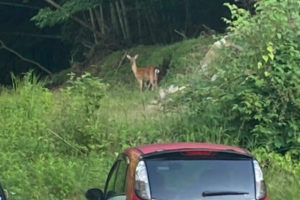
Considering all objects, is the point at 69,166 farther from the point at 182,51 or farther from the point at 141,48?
the point at 141,48

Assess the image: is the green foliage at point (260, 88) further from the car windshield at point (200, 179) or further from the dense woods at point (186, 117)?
the car windshield at point (200, 179)

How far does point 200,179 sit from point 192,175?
8cm

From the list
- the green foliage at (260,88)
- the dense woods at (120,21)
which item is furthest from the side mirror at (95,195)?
the dense woods at (120,21)

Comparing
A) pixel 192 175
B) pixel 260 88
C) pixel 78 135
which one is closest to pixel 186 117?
pixel 260 88

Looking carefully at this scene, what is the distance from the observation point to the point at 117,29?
30.1m

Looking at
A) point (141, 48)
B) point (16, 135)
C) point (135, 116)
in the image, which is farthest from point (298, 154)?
point (141, 48)

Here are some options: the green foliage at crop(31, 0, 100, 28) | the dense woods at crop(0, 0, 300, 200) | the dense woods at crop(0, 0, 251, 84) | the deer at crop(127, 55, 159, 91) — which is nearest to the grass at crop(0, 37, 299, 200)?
the dense woods at crop(0, 0, 300, 200)

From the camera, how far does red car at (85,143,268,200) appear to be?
7.59 metres

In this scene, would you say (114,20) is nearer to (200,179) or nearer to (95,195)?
(95,195)

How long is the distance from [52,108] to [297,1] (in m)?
5.22

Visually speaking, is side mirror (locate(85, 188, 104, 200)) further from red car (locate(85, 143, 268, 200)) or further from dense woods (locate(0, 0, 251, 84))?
dense woods (locate(0, 0, 251, 84))

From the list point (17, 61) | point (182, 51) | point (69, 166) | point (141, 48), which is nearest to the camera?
point (69, 166)

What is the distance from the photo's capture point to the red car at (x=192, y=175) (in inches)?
299

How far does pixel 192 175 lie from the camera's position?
771 cm
